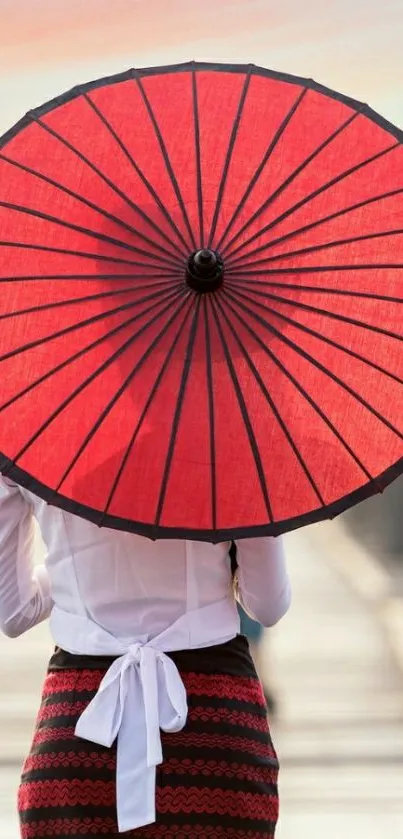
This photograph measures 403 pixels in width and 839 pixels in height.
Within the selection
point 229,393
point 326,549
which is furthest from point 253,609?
point 326,549

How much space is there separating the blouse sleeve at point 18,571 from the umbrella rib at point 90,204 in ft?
1.07

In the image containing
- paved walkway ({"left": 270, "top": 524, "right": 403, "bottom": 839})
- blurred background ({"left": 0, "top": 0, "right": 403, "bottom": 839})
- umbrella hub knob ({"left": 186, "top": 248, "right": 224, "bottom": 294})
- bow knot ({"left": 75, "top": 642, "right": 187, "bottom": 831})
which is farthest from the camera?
blurred background ({"left": 0, "top": 0, "right": 403, "bottom": 839})

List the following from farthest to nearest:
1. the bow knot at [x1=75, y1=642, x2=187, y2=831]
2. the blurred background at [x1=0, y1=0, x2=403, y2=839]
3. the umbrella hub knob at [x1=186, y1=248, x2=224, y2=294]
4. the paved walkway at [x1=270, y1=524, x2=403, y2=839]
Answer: the blurred background at [x1=0, y1=0, x2=403, y2=839]
the paved walkway at [x1=270, y1=524, x2=403, y2=839]
the bow knot at [x1=75, y1=642, x2=187, y2=831]
the umbrella hub knob at [x1=186, y1=248, x2=224, y2=294]

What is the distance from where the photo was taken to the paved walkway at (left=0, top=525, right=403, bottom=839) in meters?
2.61

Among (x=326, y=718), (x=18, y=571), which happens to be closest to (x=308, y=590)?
(x=326, y=718)

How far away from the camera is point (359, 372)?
4.00 ft

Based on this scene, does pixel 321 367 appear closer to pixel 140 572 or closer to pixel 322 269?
pixel 322 269

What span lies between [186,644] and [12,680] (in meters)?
2.32

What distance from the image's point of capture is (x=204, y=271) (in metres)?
1.16

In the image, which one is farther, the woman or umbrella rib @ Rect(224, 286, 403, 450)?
the woman

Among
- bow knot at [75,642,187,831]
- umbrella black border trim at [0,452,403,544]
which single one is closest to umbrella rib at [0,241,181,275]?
umbrella black border trim at [0,452,403,544]

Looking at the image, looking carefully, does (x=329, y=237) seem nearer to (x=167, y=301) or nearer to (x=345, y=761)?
(x=167, y=301)

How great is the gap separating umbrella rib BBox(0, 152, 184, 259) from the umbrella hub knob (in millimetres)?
36

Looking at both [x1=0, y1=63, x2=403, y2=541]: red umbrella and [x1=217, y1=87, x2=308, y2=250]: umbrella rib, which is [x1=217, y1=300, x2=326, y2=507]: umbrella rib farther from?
[x1=217, y1=87, x2=308, y2=250]: umbrella rib
